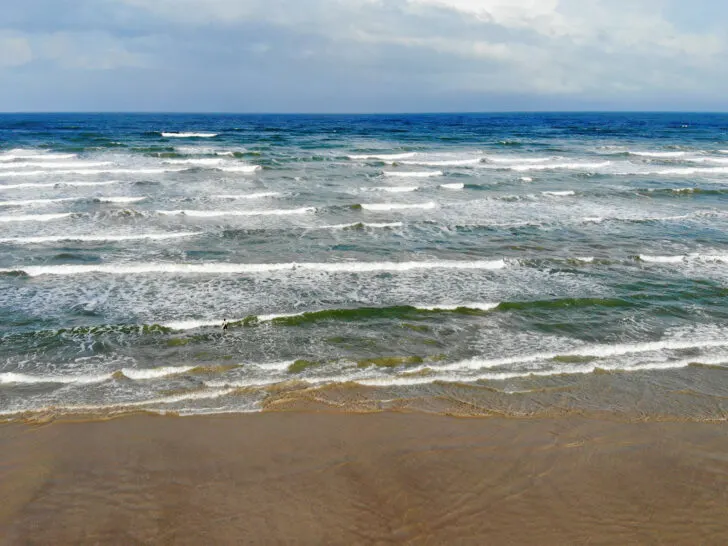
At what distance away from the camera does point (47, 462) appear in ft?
20.4

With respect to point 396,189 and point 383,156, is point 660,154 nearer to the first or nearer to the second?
point 383,156

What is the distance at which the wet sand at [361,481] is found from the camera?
525cm

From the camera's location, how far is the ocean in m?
7.90

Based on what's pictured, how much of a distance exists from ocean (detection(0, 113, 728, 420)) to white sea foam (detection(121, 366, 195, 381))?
0.11ft

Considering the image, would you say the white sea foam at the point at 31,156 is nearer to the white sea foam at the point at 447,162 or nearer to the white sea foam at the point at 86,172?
the white sea foam at the point at 86,172

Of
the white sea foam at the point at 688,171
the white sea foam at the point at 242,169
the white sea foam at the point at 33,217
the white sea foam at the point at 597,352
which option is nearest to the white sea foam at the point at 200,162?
the white sea foam at the point at 242,169

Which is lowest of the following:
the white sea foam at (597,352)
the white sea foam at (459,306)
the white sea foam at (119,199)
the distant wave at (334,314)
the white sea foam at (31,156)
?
the white sea foam at (597,352)

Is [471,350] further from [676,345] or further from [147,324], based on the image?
[147,324]

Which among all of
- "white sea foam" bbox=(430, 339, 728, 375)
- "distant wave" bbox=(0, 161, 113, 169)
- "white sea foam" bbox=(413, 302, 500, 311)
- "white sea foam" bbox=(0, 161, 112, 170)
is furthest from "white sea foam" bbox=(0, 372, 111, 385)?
"distant wave" bbox=(0, 161, 113, 169)

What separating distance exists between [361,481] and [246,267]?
848 cm

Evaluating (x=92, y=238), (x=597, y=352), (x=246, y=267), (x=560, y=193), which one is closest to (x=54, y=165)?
(x=92, y=238)

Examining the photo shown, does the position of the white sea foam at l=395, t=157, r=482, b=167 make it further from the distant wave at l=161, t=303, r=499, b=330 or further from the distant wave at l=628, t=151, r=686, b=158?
the distant wave at l=161, t=303, r=499, b=330

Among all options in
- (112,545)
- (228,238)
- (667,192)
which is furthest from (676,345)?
(667,192)

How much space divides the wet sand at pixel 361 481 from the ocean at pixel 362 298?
54 cm
